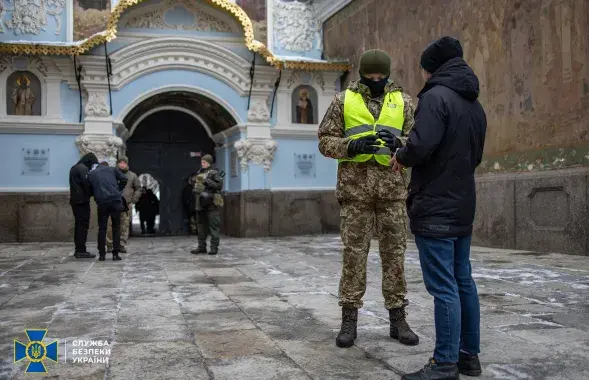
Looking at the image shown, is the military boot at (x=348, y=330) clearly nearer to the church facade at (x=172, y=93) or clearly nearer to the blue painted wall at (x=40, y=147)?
the church facade at (x=172, y=93)

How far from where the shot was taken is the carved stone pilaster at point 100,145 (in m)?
13.8

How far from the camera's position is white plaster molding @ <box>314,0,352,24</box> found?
49.9 feet

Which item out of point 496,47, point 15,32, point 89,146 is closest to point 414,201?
point 496,47

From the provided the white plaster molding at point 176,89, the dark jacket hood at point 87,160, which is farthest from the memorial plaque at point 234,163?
the dark jacket hood at point 87,160

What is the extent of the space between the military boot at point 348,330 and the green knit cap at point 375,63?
5.19 ft

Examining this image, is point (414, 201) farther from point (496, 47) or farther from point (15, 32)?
point (15, 32)

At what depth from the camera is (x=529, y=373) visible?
3.29 m

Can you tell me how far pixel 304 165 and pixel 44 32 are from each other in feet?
22.5

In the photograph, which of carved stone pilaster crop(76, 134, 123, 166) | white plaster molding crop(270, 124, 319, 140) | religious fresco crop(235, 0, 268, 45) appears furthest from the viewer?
religious fresco crop(235, 0, 268, 45)

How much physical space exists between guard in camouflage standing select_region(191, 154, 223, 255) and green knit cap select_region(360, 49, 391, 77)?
642 cm

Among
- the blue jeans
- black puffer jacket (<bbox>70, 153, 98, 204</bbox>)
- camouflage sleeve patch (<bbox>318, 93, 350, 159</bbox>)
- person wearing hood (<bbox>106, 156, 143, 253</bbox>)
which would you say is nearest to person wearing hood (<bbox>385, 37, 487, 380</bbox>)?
the blue jeans

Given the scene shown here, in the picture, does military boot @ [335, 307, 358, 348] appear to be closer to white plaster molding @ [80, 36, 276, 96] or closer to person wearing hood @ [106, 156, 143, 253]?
person wearing hood @ [106, 156, 143, 253]

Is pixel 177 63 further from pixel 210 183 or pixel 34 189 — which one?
pixel 210 183

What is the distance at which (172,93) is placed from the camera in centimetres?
1502
